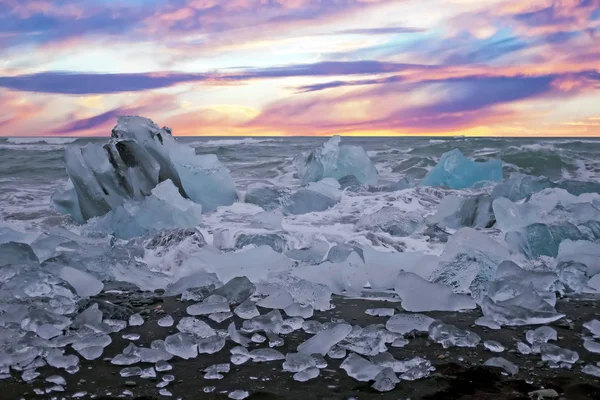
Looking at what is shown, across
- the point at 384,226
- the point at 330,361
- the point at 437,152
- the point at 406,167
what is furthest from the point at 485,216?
the point at 437,152

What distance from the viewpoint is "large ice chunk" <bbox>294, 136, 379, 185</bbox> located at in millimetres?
8422

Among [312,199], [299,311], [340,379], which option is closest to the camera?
[340,379]

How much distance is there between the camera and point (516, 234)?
4.25 m

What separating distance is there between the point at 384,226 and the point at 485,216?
107 centimetres

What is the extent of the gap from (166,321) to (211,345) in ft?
1.44

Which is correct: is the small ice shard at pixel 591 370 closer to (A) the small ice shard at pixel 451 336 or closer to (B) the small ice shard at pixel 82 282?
(A) the small ice shard at pixel 451 336

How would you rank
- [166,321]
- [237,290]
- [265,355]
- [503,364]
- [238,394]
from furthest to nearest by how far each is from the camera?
[237,290], [166,321], [265,355], [503,364], [238,394]

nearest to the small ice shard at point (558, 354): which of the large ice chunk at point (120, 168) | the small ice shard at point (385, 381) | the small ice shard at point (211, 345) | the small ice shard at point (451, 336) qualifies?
the small ice shard at point (451, 336)

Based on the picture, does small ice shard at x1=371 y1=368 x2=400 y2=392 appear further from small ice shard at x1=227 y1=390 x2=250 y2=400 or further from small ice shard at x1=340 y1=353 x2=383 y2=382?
small ice shard at x1=227 y1=390 x2=250 y2=400

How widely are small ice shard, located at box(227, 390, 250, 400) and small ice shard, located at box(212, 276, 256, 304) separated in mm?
1093

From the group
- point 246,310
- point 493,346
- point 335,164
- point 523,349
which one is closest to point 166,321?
point 246,310

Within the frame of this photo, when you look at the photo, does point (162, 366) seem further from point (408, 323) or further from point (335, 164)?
point (335, 164)

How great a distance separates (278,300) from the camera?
9.56 ft

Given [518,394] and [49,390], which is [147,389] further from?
[518,394]
